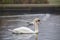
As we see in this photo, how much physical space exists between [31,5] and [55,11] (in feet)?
2.44

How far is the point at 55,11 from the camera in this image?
255 inches

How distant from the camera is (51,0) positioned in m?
6.75

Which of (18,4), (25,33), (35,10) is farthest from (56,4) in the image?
(25,33)

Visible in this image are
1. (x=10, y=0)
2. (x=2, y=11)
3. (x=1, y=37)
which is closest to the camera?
(x=1, y=37)

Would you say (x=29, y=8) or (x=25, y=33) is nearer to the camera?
(x=25, y=33)

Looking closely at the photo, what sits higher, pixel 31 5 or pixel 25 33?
pixel 31 5

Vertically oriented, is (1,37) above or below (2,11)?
below

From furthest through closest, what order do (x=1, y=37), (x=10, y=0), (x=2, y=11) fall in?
(x=10, y=0) < (x=2, y=11) < (x=1, y=37)

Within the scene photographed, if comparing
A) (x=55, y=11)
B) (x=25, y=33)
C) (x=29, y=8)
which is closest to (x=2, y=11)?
(x=29, y=8)

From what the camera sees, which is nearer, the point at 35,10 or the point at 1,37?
the point at 1,37

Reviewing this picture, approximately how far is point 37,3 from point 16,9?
0.67 metres

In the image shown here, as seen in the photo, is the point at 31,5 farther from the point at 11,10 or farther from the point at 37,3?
the point at 11,10

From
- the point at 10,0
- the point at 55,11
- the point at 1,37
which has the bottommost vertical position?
the point at 1,37

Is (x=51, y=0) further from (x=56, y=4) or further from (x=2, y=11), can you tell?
(x=2, y=11)
